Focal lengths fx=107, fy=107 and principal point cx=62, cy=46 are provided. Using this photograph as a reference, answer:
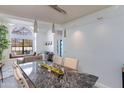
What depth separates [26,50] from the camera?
28.5 feet

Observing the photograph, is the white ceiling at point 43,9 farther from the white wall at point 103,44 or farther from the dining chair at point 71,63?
the dining chair at point 71,63

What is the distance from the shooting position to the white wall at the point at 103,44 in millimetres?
2990

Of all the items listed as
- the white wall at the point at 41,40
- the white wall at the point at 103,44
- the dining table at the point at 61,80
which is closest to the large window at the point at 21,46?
the white wall at the point at 41,40

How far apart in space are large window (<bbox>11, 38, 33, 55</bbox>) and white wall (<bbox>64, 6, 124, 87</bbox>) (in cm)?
516

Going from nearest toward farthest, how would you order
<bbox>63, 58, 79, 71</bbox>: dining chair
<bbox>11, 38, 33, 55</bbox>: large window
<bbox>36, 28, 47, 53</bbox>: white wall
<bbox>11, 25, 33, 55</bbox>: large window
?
<bbox>63, 58, 79, 71</bbox>: dining chair → <bbox>11, 25, 33, 55</bbox>: large window → <bbox>11, 38, 33, 55</bbox>: large window → <bbox>36, 28, 47, 53</bbox>: white wall

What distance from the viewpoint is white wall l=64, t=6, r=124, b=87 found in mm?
2990

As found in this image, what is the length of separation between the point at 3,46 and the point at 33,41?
13.0ft

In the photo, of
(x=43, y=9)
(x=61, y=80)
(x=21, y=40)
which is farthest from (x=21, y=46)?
(x=61, y=80)

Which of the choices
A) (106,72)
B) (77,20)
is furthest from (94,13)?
(106,72)

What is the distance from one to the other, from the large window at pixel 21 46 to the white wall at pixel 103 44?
16.9ft

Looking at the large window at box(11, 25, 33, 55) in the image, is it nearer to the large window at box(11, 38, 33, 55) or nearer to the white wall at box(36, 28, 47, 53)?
the large window at box(11, 38, 33, 55)

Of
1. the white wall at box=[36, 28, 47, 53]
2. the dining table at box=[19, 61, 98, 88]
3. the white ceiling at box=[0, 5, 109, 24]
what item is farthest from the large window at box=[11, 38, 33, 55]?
the dining table at box=[19, 61, 98, 88]

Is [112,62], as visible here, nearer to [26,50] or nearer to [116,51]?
[116,51]

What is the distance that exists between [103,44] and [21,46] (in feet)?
22.1
